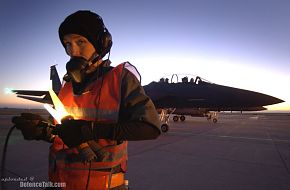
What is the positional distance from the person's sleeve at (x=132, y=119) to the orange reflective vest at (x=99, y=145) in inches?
2.4

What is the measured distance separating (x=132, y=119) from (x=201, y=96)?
10.9 meters

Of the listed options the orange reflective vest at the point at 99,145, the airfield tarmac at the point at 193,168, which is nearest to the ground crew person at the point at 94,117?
the orange reflective vest at the point at 99,145

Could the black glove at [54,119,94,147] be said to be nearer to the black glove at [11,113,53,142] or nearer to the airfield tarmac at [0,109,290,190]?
the black glove at [11,113,53,142]

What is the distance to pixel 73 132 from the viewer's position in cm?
140

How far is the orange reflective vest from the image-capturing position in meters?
1.61

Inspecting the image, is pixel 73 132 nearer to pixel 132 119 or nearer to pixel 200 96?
pixel 132 119

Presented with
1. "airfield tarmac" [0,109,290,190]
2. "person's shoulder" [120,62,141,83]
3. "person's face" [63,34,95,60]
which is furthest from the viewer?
"airfield tarmac" [0,109,290,190]

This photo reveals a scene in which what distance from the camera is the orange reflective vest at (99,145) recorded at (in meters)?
1.61

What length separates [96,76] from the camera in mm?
1867

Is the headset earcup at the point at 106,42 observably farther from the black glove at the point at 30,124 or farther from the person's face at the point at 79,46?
the black glove at the point at 30,124

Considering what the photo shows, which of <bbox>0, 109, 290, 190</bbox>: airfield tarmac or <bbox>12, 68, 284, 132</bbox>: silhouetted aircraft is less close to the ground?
<bbox>12, 68, 284, 132</bbox>: silhouetted aircraft

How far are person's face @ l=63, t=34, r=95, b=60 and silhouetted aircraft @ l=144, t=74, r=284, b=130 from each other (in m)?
10.1

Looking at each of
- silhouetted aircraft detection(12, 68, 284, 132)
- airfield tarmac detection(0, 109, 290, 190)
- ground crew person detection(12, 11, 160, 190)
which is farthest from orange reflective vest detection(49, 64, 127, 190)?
silhouetted aircraft detection(12, 68, 284, 132)

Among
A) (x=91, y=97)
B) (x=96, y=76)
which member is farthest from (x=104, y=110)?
(x=96, y=76)
